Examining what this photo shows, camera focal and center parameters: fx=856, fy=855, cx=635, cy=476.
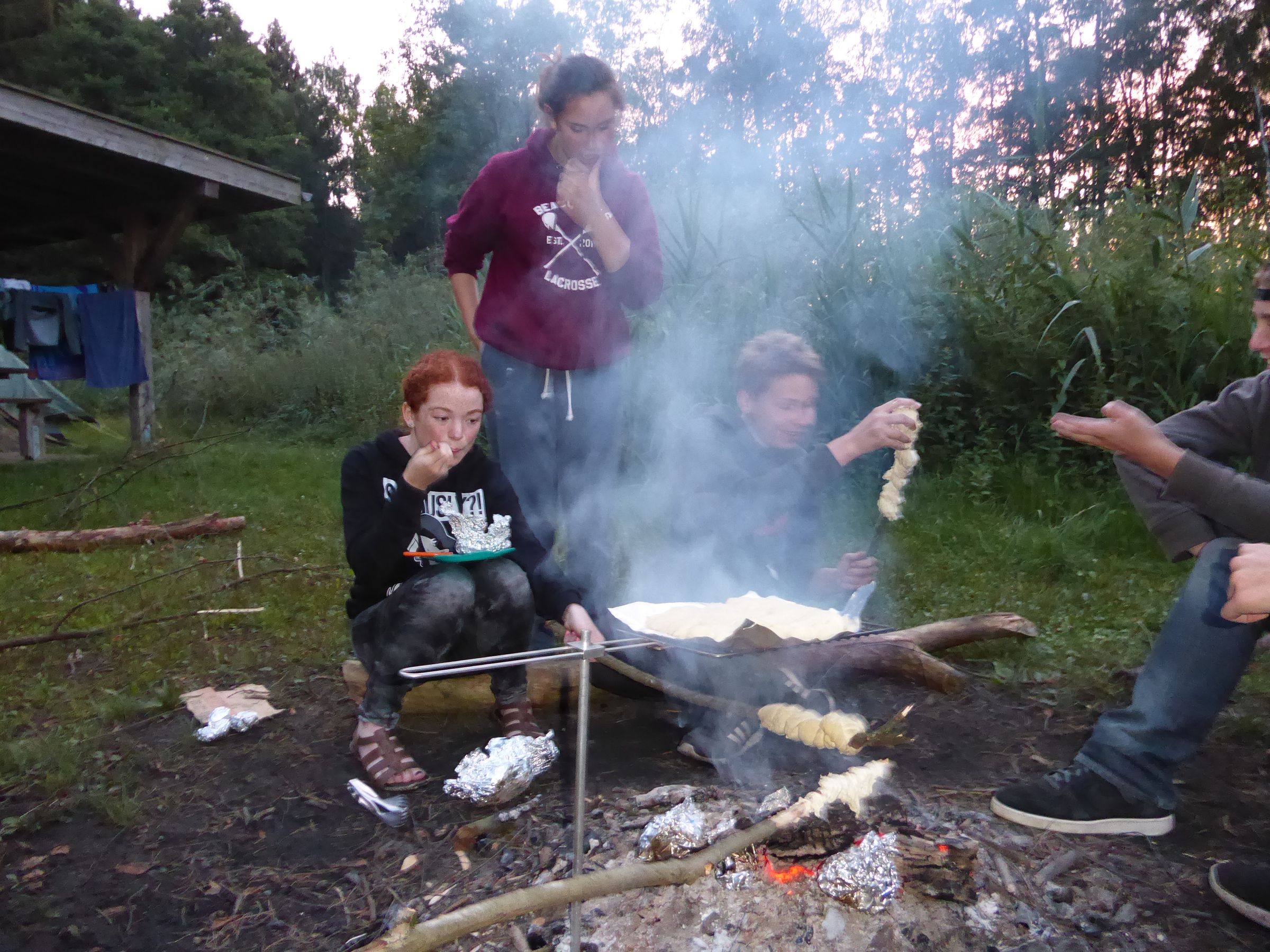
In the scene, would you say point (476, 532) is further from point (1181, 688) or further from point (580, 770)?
point (1181, 688)

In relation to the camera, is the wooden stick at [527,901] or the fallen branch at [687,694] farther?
the fallen branch at [687,694]

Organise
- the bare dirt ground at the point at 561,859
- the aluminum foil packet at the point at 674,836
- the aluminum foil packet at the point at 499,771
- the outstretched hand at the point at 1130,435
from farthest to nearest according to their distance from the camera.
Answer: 1. the aluminum foil packet at the point at 499,771
2. the outstretched hand at the point at 1130,435
3. the aluminum foil packet at the point at 674,836
4. the bare dirt ground at the point at 561,859

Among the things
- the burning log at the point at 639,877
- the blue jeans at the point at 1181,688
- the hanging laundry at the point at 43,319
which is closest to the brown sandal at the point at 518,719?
the burning log at the point at 639,877

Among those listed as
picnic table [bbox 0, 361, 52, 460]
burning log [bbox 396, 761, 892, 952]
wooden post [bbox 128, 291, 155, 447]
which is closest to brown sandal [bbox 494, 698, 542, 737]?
burning log [bbox 396, 761, 892, 952]

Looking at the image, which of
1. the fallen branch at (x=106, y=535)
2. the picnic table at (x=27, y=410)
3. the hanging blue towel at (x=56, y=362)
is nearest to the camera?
the fallen branch at (x=106, y=535)

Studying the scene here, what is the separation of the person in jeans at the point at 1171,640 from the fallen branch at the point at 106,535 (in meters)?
4.97

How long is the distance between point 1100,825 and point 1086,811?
39mm

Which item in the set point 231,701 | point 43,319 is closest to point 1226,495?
point 231,701

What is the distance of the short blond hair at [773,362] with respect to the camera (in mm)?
2840

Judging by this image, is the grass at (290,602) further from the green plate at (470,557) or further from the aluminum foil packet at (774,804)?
the aluminum foil packet at (774,804)

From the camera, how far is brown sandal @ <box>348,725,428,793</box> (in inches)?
90.1

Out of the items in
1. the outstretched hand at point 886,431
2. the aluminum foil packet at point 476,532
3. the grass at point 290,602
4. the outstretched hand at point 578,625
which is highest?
the outstretched hand at point 886,431

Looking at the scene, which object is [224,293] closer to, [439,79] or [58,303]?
[58,303]

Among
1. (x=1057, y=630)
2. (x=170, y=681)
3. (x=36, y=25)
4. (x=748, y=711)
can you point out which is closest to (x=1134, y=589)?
(x=1057, y=630)
